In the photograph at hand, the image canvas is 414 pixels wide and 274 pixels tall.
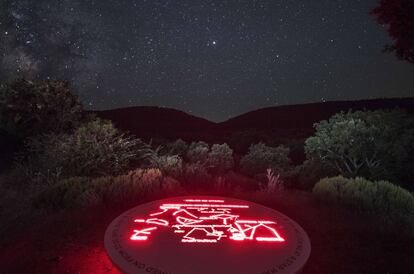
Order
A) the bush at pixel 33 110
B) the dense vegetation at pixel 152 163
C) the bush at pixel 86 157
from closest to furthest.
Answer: the dense vegetation at pixel 152 163
the bush at pixel 86 157
the bush at pixel 33 110

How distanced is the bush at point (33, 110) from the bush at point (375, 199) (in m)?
11.7

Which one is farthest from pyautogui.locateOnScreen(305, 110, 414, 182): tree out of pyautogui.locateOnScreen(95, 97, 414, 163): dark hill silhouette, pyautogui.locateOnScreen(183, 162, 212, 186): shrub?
pyautogui.locateOnScreen(95, 97, 414, 163): dark hill silhouette

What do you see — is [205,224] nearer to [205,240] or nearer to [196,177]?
[205,240]

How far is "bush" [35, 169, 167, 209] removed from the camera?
8336 mm

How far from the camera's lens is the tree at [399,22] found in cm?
1130

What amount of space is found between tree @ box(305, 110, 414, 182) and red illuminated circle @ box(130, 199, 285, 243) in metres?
8.82

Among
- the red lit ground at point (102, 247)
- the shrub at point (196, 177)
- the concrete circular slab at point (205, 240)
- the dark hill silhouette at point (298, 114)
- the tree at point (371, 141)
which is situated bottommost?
the red lit ground at point (102, 247)

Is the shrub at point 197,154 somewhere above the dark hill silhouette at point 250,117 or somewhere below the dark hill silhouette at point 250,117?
below

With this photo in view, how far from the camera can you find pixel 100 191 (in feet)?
28.6

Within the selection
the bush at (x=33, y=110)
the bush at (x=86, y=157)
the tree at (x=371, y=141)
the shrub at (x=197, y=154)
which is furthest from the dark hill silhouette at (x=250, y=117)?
the bush at (x=86, y=157)

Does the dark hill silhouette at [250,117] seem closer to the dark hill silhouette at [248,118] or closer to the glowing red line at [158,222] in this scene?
the dark hill silhouette at [248,118]

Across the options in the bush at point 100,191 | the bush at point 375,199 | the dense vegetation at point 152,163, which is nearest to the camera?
the bush at point 100,191

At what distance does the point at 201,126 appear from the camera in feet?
Result: 152

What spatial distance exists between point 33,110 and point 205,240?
44.0 ft
